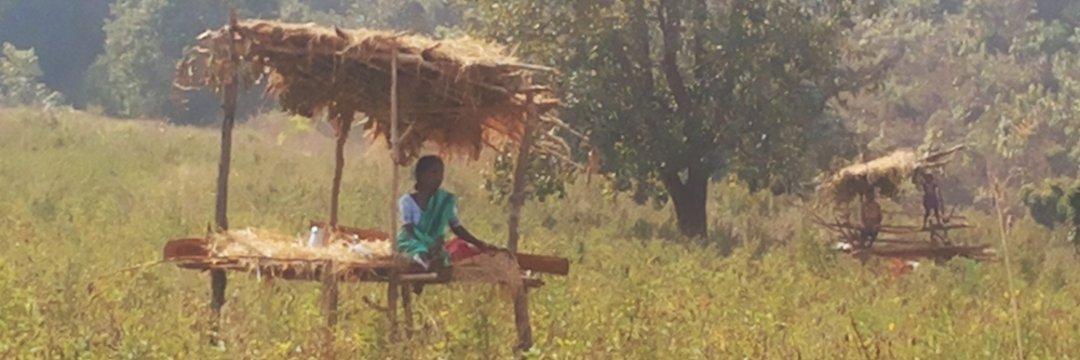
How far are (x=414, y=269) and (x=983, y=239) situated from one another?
20.1 metres

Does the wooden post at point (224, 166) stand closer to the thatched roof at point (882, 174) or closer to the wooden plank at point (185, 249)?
the wooden plank at point (185, 249)

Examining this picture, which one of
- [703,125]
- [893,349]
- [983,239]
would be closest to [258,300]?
[893,349]

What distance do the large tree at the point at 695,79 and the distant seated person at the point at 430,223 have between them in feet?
44.7

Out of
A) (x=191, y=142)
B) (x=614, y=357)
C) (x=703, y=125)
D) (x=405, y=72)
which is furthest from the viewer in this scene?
(x=191, y=142)

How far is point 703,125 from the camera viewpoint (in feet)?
78.5

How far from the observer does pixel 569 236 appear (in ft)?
67.1

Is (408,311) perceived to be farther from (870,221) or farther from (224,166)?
(870,221)

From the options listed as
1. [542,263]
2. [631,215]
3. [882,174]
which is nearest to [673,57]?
[631,215]

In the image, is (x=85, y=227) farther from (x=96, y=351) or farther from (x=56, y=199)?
(x=96, y=351)

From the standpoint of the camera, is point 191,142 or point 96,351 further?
point 191,142

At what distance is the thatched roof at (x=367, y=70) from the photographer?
360 inches

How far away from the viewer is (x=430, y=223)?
9547mm

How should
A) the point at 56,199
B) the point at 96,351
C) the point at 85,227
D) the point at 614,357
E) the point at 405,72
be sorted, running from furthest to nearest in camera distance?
the point at 56,199, the point at 85,227, the point at 405,72, the point at 614,357, the point at 96,351

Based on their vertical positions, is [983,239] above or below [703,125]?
below
